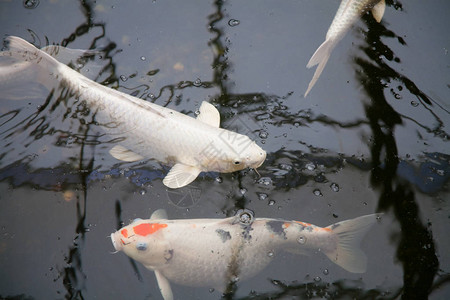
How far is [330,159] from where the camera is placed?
9.42 ft

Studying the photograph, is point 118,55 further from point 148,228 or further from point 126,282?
point 126,282

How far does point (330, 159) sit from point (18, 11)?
2804 mm

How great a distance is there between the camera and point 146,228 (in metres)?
2.46

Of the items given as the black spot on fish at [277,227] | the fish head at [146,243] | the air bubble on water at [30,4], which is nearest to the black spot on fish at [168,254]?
the fish head at [146,243]

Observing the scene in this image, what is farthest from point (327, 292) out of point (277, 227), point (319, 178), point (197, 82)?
point (197, 82)

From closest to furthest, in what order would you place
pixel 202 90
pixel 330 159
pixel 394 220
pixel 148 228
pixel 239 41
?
pixel 148 228, pixel 394 220, pixel 330 159, pixel 202 90, pixel 239 41

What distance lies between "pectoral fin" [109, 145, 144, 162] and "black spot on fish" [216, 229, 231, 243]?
0.78 metres

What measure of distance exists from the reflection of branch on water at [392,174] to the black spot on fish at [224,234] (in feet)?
3.35

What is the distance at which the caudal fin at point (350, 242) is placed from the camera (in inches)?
93.6

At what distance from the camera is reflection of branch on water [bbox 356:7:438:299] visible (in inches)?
99.3

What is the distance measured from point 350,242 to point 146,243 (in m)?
1.17

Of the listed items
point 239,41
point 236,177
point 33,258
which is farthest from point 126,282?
point 239,41

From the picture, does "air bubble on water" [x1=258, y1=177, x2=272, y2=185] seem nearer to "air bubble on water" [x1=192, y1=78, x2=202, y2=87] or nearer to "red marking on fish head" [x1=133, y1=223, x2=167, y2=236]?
"red marking on fish head" [x1=133, y1=223, x2=167, y2=236]

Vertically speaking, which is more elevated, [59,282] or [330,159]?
[330,159]
